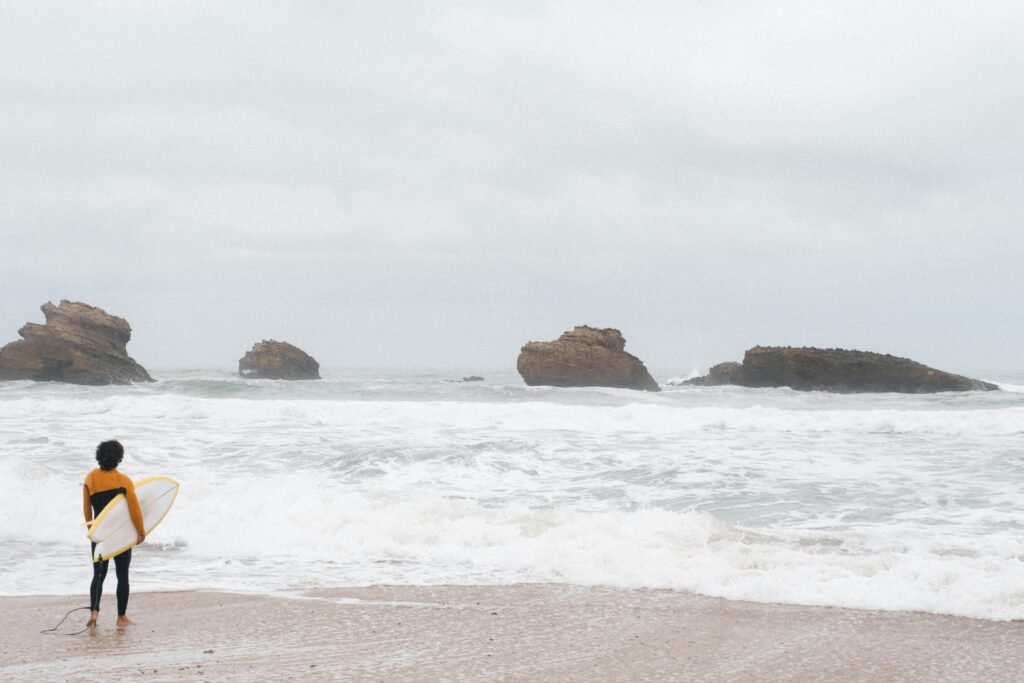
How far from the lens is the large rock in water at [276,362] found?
49031 mm

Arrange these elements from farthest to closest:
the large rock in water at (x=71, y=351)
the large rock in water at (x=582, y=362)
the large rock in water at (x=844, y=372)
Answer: the large rock in water at (x=844, y=372)
the large rock in water at (x=582, y=362)
the large rock in water at (x=71, y=351)

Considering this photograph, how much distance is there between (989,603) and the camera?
660cm

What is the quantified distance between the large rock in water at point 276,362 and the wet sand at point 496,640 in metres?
43.1

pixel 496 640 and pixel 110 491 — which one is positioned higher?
pixel 110 491

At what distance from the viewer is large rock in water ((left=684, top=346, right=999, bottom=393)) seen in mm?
39469

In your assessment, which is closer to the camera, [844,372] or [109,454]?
[109,454]

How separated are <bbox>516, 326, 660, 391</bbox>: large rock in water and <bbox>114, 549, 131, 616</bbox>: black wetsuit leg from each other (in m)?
32.6

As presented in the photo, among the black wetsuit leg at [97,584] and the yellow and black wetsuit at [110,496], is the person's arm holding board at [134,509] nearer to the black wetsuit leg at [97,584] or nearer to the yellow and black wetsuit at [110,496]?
the yellow and black wetsuit at [110,496]

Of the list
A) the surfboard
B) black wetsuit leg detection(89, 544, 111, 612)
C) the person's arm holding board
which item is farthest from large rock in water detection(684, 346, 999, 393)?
black wetsuit leg detection(89, 544, 111, 612)

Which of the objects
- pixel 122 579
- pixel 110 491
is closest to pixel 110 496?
pixel 110 491

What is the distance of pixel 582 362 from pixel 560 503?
2764 centimetres

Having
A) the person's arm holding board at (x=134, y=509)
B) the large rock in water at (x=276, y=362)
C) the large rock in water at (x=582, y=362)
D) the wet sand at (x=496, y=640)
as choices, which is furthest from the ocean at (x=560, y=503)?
the large rock in water at (x=276, y=362)

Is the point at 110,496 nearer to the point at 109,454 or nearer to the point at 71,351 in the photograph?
the point at 109,454

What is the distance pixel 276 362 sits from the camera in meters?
49.2
